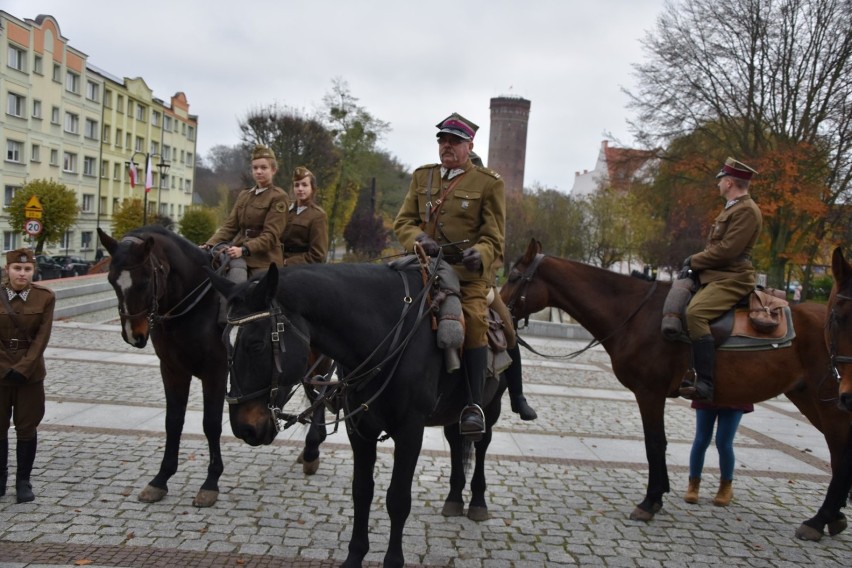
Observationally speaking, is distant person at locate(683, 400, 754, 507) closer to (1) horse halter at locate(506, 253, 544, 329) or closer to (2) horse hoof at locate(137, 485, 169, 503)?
(1) horse halter at locate(506, 253, 544, 329)

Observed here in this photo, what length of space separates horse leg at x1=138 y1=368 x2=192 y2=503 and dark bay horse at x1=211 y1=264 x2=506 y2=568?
2.19 metres

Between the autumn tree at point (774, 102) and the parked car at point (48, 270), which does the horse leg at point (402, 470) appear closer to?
the autumn tree at point (774, 102)

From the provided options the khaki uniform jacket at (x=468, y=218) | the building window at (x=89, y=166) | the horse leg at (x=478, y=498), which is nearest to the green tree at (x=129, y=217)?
the building window at (x=89, y=166)

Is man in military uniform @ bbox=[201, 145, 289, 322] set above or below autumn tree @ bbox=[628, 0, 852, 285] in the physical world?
below

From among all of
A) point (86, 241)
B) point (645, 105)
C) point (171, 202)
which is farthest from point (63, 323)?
point (171, 202)

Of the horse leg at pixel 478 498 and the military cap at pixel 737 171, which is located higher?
the military cap at pixel 737 171

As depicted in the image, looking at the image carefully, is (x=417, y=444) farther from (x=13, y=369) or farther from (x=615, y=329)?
(x=13, y=369)

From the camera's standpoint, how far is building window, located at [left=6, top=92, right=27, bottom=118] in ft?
144

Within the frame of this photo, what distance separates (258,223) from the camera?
693cm

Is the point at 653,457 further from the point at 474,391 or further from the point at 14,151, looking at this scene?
the point at 14,151

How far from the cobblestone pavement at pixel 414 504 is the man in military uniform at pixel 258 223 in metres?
2.22

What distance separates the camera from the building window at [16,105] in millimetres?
43875

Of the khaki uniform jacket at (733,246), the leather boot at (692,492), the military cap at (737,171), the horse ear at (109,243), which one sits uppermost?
the military cap at (737,171)

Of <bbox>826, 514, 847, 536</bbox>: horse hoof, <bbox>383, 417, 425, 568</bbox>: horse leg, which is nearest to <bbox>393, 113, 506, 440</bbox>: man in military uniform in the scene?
<bbox>383, 417, 425, 568</bbox>: horse leg
